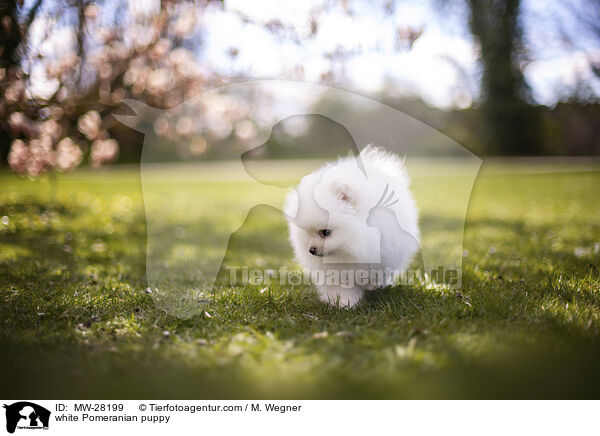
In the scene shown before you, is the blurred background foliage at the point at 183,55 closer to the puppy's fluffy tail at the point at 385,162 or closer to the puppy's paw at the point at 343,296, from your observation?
the puppy's fluffy tail at the point at 385,162

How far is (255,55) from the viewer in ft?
13.8

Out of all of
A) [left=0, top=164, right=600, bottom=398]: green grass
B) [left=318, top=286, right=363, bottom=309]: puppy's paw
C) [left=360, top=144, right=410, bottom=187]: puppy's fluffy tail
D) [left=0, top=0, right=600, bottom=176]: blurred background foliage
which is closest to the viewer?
[left=0, top=164, right=600, bottom=398]: green grass

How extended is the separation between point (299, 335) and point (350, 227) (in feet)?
2.54

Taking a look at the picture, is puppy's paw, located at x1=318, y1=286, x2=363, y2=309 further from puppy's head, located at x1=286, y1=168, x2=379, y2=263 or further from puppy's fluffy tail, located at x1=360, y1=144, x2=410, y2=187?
puppy's fluffy tail, located at x1=360, y1=144, x2=410, y2=187

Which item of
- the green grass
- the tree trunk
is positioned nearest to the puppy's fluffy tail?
the green grass

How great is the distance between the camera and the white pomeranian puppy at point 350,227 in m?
2.64

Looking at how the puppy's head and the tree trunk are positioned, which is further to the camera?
the tree trunk

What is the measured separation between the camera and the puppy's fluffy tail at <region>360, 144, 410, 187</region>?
120 inches

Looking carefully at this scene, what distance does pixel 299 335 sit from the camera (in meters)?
2.32
